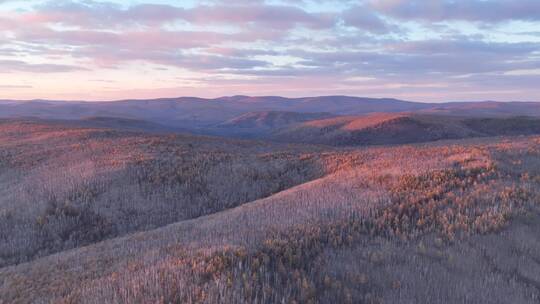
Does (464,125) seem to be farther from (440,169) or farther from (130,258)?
(130,258)

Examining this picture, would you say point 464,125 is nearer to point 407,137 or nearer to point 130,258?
point 407,137

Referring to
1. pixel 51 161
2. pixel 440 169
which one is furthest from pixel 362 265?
pixel 51 161

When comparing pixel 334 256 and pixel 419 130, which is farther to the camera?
pixel 419 130

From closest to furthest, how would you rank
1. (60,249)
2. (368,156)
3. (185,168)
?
(60,249), (185,168), (368,156)

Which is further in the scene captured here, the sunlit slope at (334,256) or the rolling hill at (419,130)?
the rolling hill at (419,130)

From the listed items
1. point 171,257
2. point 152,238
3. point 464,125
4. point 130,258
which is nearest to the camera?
point 171,257

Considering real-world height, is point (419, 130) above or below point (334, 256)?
below

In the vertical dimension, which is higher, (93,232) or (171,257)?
(171,257)

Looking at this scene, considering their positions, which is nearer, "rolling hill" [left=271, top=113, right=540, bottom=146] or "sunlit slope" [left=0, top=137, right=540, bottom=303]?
"sunlit slope" [left=0, top=137, right=540, bottom=303]

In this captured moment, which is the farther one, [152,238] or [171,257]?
[152,238]
